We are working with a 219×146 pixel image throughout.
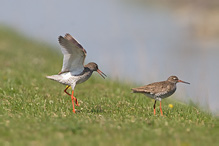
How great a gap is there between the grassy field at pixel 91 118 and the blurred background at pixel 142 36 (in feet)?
9.78

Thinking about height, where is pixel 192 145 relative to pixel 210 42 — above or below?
below

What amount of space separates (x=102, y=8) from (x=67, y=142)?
3248 centimetres

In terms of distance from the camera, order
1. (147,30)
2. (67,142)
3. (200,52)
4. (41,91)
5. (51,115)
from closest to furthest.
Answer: (67,142)
(51,115)
(41,91)
(200,52)
(147,30)

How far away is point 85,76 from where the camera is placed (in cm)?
943

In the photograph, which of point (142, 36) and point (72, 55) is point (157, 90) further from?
point (142, 36)

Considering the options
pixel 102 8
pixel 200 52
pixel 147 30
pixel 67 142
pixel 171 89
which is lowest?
pixel 67 142

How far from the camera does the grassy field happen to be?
6164 millimetres

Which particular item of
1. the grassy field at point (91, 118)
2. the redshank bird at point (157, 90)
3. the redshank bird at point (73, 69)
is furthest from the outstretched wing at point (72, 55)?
the redshank bird at point (157, 90)

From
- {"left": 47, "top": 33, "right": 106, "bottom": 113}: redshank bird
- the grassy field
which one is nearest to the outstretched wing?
{"left": 47, "top": 33, "right": 106, "bottom": 113}: redshank bird

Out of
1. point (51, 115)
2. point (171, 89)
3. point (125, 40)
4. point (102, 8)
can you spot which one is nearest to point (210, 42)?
point (125, 40)

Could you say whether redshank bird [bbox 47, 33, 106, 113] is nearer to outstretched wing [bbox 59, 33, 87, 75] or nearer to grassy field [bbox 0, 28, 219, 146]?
outstretched wing [bbox 59, 33, 87, 75]

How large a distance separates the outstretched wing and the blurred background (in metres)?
4.62

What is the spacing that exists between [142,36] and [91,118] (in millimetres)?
14095

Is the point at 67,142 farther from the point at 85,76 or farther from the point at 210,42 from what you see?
the point at 210,42
